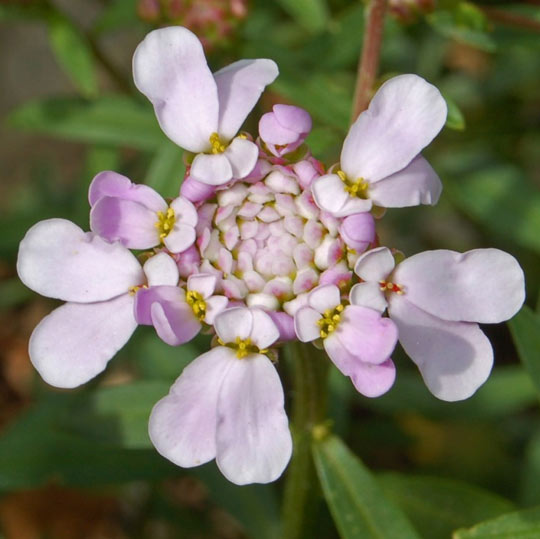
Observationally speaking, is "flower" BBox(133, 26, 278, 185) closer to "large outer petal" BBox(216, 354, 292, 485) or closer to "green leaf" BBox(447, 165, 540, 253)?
"large outer petal" BBox(216, 354, 292, 485)

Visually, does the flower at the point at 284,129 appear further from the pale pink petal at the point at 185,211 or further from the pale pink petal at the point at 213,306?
the pale pink petal at the point at 213,306

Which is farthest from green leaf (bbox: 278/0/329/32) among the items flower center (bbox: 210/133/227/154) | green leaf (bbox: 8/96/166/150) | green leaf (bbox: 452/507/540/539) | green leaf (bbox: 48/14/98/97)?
green leaf (bbox: 452/507/540/539)

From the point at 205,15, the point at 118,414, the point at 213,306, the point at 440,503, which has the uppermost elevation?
the point at 213,306

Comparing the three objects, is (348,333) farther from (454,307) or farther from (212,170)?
(212,170)

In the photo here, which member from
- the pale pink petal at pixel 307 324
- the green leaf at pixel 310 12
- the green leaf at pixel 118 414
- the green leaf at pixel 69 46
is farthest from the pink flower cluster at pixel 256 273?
the green leaf at pixel 69 46

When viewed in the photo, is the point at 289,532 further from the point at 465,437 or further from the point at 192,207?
→ the point at 465,437

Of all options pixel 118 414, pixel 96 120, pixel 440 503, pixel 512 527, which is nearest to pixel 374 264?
pixel 512 527
